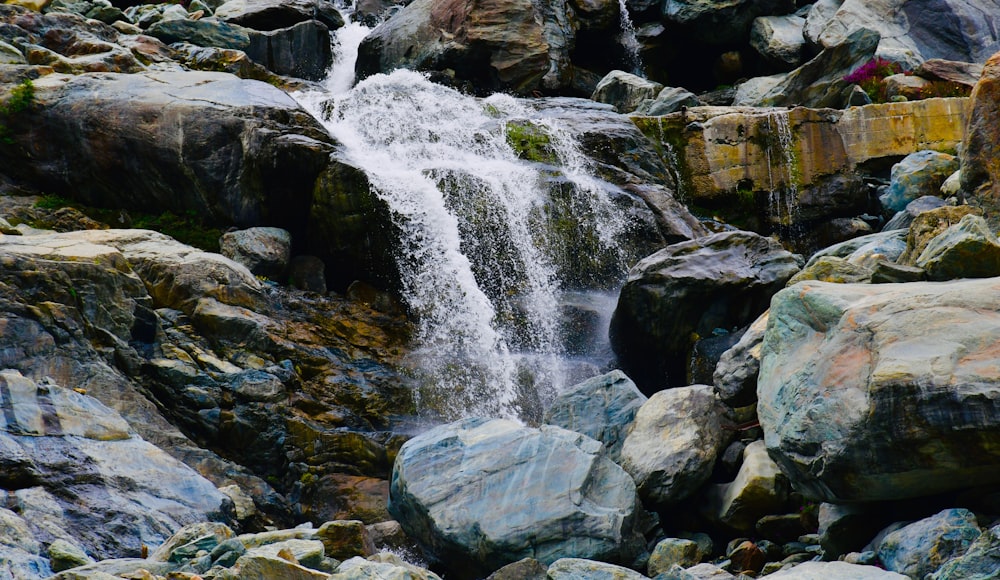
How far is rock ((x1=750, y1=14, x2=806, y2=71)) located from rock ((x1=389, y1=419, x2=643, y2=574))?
19023mm

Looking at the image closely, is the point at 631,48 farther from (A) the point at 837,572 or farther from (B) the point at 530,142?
(A) the point at 837,572

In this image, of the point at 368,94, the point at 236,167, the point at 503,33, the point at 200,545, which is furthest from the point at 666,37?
the point at 200,545

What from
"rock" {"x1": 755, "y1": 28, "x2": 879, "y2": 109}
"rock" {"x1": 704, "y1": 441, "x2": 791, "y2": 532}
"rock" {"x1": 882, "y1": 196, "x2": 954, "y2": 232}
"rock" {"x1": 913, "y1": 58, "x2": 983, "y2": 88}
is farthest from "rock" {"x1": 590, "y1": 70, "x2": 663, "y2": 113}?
"rock" {"x1": 704, "y1": 441, "x2": 791, "y2": 532}

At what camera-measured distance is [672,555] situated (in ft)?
25.0

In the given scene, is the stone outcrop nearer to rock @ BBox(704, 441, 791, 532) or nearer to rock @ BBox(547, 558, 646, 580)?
rock @ BBox(704, 441, 791, 532)

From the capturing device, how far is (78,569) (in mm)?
5504

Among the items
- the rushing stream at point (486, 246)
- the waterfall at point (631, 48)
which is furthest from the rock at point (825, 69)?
the rushing stream at point (486, 246)

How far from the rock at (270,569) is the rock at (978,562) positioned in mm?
3598

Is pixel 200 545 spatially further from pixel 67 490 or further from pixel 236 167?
pixel 236 167

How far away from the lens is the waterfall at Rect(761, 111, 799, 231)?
61.0 ft

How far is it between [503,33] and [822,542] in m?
17.0

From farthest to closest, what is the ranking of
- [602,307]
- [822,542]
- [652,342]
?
[602,307]
[652,342]
[822,542]

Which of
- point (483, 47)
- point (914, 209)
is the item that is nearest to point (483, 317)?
point (914, 209)

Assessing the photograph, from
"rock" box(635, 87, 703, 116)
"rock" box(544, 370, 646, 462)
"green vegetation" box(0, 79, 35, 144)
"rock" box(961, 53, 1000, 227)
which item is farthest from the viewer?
"rock" box(635, 87, 703, 116)
